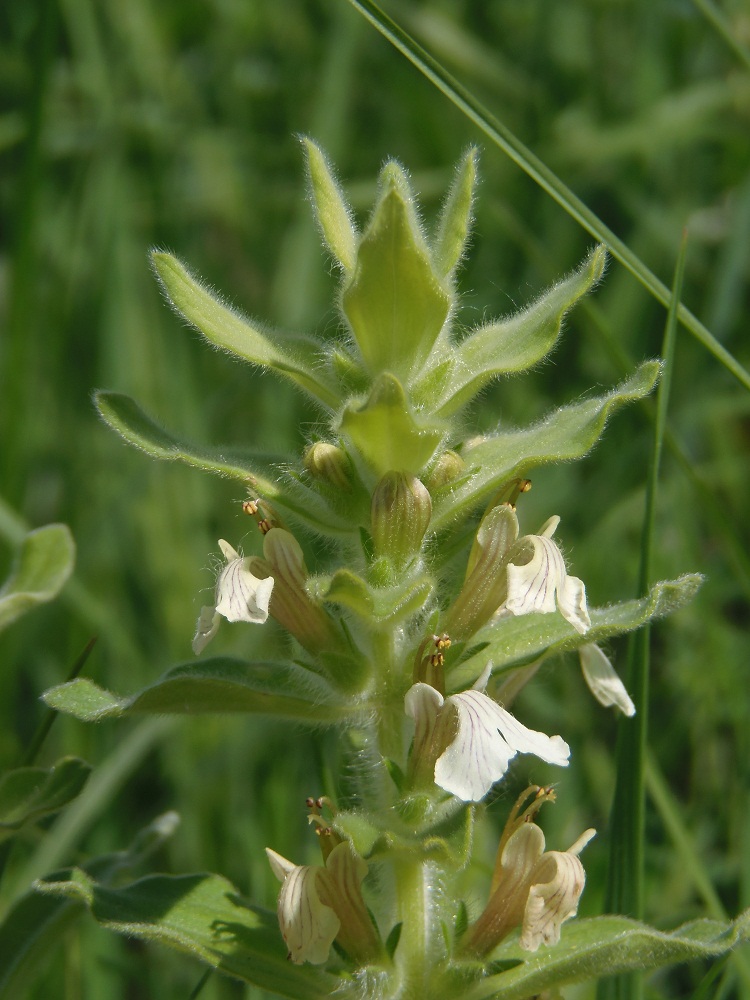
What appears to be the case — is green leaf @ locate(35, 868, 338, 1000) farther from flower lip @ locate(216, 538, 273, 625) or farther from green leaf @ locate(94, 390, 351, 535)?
green leaf @ locate(94, 390, 351, 535)

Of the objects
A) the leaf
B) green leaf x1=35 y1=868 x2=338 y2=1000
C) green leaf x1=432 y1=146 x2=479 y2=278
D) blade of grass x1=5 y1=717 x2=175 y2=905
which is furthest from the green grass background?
green leaf x1=432 y1=146 x2=479 y2=278

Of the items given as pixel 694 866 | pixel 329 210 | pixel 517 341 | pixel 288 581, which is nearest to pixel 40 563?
pixel 288 581

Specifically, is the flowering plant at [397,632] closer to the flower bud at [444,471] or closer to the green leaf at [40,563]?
the flower bud at [444,471]

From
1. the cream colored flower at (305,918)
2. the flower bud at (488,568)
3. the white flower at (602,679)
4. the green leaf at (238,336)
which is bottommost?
the cream colored flower at (305,918)

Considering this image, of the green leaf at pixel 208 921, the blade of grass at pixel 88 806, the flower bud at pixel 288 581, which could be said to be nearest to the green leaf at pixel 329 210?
the flower bud at pixel 288 581

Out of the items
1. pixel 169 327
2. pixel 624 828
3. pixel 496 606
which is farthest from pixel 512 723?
pixel 169 327

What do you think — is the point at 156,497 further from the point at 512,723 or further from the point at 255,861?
the point at 512,723

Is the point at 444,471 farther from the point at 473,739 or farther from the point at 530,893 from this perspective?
the point at 530,893
